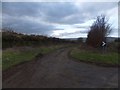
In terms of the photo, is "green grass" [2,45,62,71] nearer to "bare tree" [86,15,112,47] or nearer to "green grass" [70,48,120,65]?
"green grass" [70,48,120,65]

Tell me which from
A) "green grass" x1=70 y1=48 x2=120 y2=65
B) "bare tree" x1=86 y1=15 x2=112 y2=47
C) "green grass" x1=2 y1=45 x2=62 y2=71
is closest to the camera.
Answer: "green grass" x1=2 y1=45 x2=62 y2=71

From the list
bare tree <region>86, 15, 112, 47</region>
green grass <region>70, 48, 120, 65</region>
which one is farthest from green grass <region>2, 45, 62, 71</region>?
bare tree <region>86, 15, 112, 47</region>

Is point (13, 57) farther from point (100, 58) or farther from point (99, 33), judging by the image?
point (99, 33)

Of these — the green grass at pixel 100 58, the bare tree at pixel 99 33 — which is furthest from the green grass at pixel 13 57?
the bare tree at pixel 99 33

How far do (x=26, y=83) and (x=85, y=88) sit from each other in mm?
2806

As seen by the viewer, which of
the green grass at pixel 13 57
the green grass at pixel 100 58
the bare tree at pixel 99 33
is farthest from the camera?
the bare tree at pixel 99 33

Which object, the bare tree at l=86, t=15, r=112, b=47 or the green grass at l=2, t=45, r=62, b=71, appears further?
the bare tree at l=86, t=15, r=112, b=47

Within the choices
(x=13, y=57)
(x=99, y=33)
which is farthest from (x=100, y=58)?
(x=99, y=33)

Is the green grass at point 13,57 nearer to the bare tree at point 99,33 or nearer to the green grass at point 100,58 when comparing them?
the green grass at point 100,58

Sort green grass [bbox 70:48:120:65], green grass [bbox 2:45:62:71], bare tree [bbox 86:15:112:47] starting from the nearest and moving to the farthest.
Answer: green grass [bbox 2:45:62:71] → green grass [bbox 70:48:120:65] → bare tree [bbox 86:15:112:47]

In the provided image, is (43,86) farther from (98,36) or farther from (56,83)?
(98,36)

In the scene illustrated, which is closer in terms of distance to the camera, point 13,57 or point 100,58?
point 100,58

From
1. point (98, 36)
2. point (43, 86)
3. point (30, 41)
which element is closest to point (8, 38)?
point (30, 41)

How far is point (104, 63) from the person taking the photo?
62.2 ft
